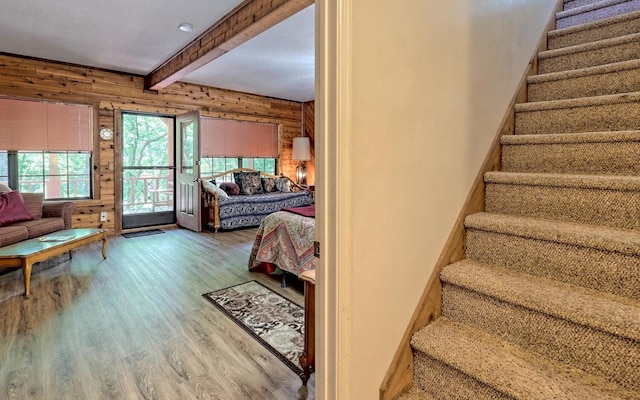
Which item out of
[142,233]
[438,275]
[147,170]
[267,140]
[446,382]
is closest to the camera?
[446,382]

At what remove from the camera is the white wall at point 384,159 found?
99cm

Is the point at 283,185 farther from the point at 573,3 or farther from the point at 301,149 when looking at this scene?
the point at 573,3

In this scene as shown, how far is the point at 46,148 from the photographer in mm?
4730

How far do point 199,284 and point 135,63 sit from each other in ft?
11.5

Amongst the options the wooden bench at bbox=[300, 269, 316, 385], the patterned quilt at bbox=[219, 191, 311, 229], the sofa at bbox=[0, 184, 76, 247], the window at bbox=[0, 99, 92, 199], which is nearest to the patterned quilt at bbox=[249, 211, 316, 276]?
the wooden bench at bbox=[300, 269, 316, 385]

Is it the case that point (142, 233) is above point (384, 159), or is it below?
below

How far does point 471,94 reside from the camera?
1.54m

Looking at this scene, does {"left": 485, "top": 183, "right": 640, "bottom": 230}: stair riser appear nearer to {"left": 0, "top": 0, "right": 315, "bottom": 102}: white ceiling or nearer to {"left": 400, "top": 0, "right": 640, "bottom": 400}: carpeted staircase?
{"left": 400, "top": 0, "right": 640, "bottom": 400}: carpeted staircase

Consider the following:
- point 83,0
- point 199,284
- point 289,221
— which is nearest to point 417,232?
point 289,221

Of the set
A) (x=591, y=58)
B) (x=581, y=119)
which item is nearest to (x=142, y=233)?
(x=581, y=119)

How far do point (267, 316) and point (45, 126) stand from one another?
14.9 feet

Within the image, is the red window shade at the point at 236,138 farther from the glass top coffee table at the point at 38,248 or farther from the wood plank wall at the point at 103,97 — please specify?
the glass top coffee table at the point at 38,248

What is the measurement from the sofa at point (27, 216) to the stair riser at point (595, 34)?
4.93m

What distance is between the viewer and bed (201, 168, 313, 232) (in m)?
5.58
